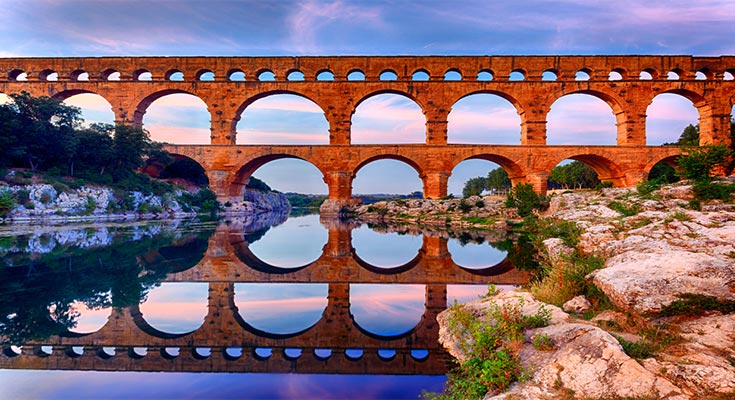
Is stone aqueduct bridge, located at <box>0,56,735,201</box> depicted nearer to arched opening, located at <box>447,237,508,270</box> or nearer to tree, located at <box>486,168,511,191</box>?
arched opening, located at <box>447,237,508,270</box>

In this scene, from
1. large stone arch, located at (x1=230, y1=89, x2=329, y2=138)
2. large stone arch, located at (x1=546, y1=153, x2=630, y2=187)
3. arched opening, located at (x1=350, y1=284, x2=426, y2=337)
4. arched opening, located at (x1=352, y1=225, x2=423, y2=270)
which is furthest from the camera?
large stone arch, located at (x1=230, y1=89, x2=329, y2=138)

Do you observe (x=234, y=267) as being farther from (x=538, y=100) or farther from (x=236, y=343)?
(x=538, y=100)

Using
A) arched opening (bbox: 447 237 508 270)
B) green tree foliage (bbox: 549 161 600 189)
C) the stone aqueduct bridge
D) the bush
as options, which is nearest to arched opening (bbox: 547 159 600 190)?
green tree foliage (bbox: 549 161 600 189)

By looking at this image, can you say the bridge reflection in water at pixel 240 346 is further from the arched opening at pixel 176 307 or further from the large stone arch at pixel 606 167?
the large stone arch at pixel 606 167

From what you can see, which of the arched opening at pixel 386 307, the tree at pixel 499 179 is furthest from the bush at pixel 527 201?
the tree at pixel 499 179

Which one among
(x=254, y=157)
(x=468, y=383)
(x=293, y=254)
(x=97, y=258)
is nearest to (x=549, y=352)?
(x=468, y=383)

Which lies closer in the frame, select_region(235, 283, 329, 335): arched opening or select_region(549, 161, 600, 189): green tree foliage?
select_region(235, 283, 329, 335): arched opening
